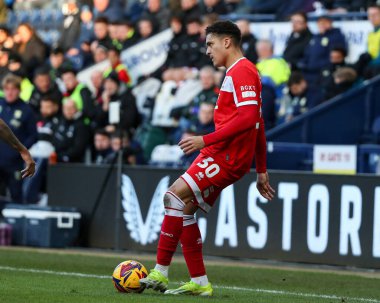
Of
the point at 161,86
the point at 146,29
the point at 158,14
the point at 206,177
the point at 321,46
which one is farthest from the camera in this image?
the point at 158,14

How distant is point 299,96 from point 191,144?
929cm

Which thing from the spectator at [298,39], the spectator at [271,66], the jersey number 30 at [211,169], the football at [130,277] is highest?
the spectator at [298,39]

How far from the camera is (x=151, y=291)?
10.3m

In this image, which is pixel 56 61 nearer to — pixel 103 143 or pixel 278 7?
pixel 278 7

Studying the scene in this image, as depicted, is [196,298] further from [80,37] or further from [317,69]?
[80,37]

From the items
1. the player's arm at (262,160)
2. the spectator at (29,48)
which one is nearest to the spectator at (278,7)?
the spectator at (29,48)

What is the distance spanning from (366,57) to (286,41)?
87.8 inches

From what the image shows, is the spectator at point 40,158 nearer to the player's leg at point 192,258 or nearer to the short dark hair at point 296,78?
the short dark hair at point 296,78

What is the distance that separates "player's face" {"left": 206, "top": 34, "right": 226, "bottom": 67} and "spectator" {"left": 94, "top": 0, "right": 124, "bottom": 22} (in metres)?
15.4

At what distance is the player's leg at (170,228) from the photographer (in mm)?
9789

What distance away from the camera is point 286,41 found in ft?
66.0

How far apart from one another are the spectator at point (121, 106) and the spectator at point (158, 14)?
286 cm

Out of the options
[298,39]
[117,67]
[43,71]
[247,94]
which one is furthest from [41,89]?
[247,94]

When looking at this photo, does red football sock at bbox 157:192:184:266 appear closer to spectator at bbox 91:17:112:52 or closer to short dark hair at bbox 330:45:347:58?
short dark hair at bbox 330:45:347:58
